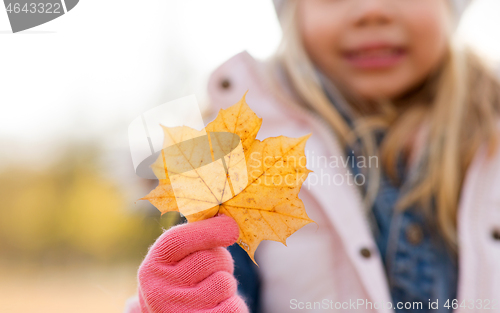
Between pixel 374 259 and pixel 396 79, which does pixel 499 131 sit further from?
pixel 374 259

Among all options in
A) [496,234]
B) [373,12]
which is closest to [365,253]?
[496,234]

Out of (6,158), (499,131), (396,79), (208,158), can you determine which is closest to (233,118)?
(208,158)

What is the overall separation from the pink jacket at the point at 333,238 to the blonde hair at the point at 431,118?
0.05m

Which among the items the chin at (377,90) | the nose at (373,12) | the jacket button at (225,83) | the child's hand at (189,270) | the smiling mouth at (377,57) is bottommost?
the child's hand at (189,270)

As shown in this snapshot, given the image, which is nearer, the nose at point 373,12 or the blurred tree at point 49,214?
the nose at point 373,12

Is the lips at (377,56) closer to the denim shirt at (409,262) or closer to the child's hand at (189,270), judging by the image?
the denim shirt at (409,262)

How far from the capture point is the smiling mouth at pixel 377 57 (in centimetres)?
78

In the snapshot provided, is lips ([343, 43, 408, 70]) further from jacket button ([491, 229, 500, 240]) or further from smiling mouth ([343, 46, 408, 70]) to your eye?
jacket button ([491, 229, 500, 240])

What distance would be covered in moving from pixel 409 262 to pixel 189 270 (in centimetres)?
63

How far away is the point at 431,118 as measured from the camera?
853mm

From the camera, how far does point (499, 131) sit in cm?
76

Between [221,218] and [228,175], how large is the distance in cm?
5

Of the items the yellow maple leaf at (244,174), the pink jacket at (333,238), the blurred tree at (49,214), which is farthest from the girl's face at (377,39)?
the blurred tree at (49,214)

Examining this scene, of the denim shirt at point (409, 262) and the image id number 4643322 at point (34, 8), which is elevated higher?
the image id number 4643322 at point (34, 8)
